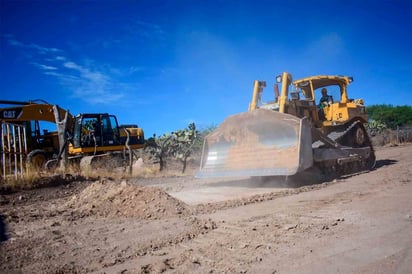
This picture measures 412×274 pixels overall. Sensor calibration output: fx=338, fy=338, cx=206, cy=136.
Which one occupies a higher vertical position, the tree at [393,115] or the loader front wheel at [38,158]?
the tree at [393,115]

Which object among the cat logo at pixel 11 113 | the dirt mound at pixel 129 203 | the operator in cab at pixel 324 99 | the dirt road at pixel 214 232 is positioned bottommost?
the dirt road at pixel 214 232

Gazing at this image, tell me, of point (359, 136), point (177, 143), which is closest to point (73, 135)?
point (177, 143)

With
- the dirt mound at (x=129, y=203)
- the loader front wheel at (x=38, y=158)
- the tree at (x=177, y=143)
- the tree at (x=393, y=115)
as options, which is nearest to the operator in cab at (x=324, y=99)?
the tree at (x=177, y=143)

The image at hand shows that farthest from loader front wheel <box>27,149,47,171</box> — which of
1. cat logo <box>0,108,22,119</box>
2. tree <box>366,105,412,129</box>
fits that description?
tree <box>366,105,412,129</box>

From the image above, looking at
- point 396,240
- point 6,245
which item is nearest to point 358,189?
point 396,240

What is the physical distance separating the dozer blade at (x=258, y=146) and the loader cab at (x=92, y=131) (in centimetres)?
584

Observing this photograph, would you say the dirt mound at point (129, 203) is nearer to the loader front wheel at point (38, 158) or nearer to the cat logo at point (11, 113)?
the loader front wheel at point (38, 158)

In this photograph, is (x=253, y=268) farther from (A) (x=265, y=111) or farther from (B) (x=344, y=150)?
(B) (x=344, y=150)

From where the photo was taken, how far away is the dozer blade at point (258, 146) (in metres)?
7.97

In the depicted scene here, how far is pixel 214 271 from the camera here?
113 inches

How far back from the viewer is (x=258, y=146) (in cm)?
887

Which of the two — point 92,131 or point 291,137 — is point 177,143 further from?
point 291,137

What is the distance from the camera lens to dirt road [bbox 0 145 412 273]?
120 inches

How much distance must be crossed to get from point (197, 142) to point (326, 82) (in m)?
7.77
